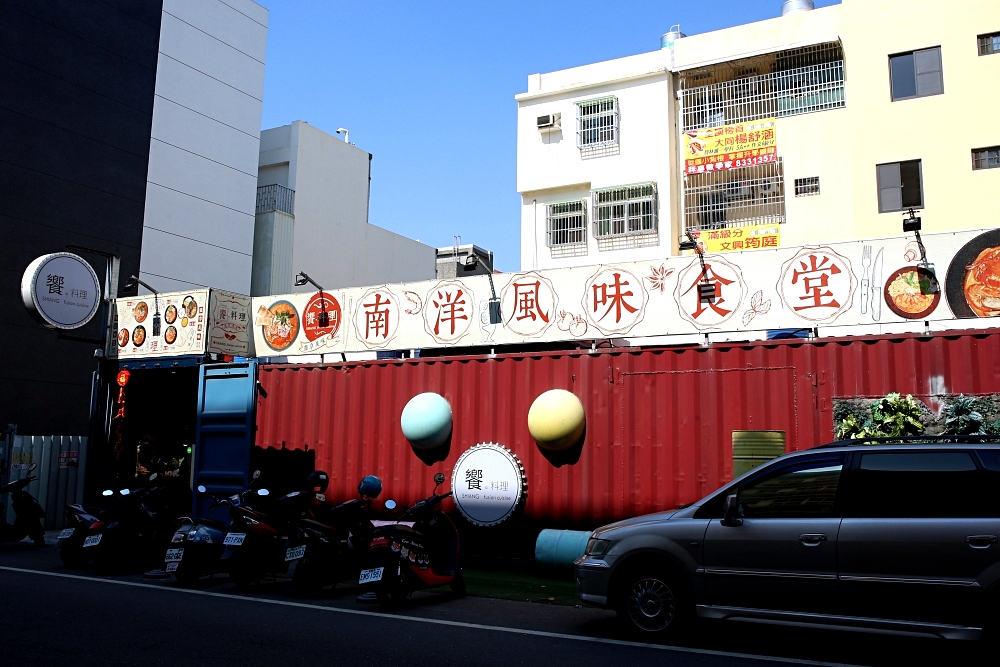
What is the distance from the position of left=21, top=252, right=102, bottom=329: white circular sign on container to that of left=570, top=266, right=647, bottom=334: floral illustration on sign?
867 cm

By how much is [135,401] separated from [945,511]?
44.0 ft

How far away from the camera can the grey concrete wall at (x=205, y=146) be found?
77.8 ft

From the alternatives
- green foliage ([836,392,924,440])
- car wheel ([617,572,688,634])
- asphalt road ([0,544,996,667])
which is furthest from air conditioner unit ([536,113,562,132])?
car wheel ([617,572,688,634])

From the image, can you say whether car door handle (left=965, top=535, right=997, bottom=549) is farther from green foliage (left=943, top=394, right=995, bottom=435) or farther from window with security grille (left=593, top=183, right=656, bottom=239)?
window with security grille (left=593, top=183, right=656, bottom=239)

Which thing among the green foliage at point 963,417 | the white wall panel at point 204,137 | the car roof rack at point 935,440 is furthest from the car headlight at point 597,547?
the white wall panel at point 204,137

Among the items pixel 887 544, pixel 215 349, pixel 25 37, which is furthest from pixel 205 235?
pixel 887 544

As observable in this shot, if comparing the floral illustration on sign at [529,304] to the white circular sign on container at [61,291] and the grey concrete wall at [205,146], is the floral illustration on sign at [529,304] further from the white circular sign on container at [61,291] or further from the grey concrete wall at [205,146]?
the grey concrete wall at [205,146]

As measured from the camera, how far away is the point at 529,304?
37.6ft

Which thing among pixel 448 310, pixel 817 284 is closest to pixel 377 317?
pixel 448 310

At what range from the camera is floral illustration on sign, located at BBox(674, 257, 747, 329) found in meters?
10.2

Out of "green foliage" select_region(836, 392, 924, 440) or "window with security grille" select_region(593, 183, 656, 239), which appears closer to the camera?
"green foliage" select_region(836, 392, 924, 440)

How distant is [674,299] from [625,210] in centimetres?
1397

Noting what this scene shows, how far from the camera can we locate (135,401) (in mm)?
15125

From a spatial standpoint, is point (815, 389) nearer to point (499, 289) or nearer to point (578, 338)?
point (578, 338)
